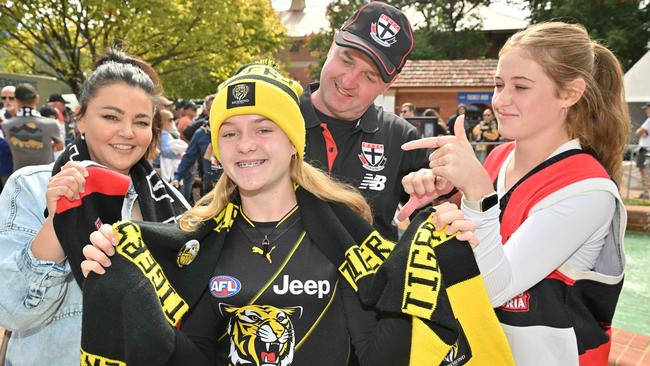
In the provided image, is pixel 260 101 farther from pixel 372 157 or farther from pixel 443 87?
pixel 443 87

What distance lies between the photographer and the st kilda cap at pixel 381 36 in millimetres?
2783

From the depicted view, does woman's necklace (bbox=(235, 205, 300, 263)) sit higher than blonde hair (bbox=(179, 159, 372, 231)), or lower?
lower

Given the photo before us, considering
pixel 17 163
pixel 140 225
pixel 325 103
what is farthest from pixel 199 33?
pixel 140 225

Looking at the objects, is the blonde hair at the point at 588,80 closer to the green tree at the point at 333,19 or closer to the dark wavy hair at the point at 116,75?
the dark wavy hair at the point at 116,75

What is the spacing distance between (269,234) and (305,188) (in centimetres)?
25

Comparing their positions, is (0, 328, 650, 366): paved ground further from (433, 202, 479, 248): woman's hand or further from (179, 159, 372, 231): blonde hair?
(433, 202, 479, 248): woman's hand

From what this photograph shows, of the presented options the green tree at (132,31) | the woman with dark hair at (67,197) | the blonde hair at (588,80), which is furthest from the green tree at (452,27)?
the woman with dark hair at (67,197)

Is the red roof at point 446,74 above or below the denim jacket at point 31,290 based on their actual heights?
above

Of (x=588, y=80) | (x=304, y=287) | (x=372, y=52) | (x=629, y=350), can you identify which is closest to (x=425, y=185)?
(x=304, y=287)

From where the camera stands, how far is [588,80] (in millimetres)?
2129

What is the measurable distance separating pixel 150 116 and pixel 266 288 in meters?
1.13

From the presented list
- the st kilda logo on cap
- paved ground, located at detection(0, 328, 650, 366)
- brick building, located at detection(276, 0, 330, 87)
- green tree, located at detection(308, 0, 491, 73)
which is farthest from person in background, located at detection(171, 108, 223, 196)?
brick building, located at detection(276, 0, 330, 87)

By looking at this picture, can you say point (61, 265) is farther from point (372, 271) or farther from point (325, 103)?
point (325, 103)

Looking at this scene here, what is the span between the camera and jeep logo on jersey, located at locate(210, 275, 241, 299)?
1.97 meters
